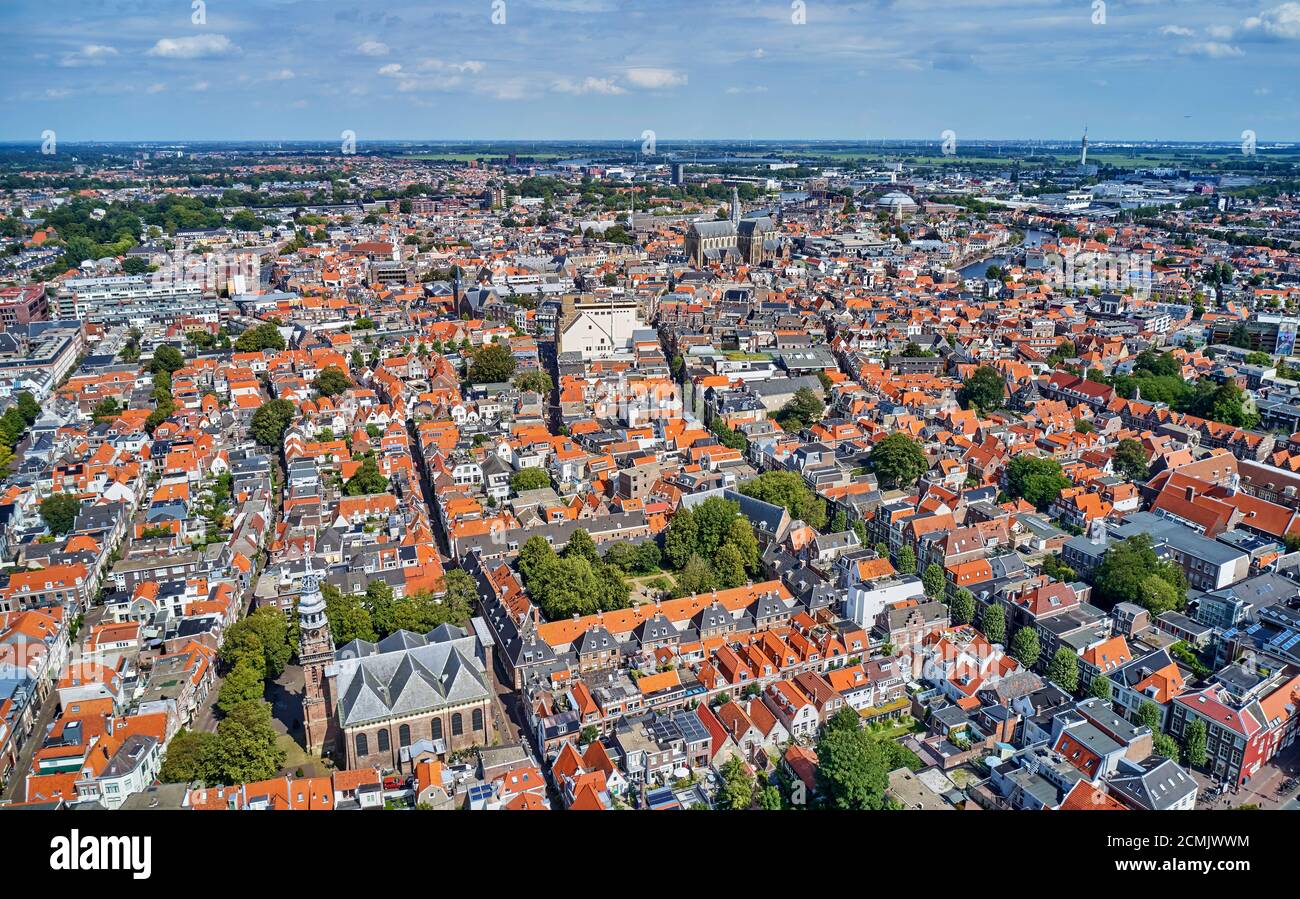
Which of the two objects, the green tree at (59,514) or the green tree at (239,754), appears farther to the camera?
the green tree at (59,514)

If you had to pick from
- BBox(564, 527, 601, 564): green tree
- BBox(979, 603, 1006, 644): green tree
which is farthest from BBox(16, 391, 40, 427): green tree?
BBox(979, 603, 1006, 644): green tree

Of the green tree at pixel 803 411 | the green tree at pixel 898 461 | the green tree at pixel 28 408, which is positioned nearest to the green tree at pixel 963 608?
the green tree at pixel 898 461

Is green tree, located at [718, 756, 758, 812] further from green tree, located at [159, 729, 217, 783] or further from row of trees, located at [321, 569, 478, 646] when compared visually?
green tree, located at [159, 729, 217, 783]

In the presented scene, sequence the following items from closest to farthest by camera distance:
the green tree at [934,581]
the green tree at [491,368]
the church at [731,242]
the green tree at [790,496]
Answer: the green tree at [934,581]
the green tree at [790,496]
the green tree at [491,368]
the church at [731,242]

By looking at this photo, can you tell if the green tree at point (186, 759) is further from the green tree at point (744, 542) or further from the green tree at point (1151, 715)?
the green tree at point (1151, 715)

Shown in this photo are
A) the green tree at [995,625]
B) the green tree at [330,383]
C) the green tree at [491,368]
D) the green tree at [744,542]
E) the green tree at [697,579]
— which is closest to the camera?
the green tree at [995,625]

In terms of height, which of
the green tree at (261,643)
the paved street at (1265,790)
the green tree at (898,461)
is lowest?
the paved street at (1265,790)
